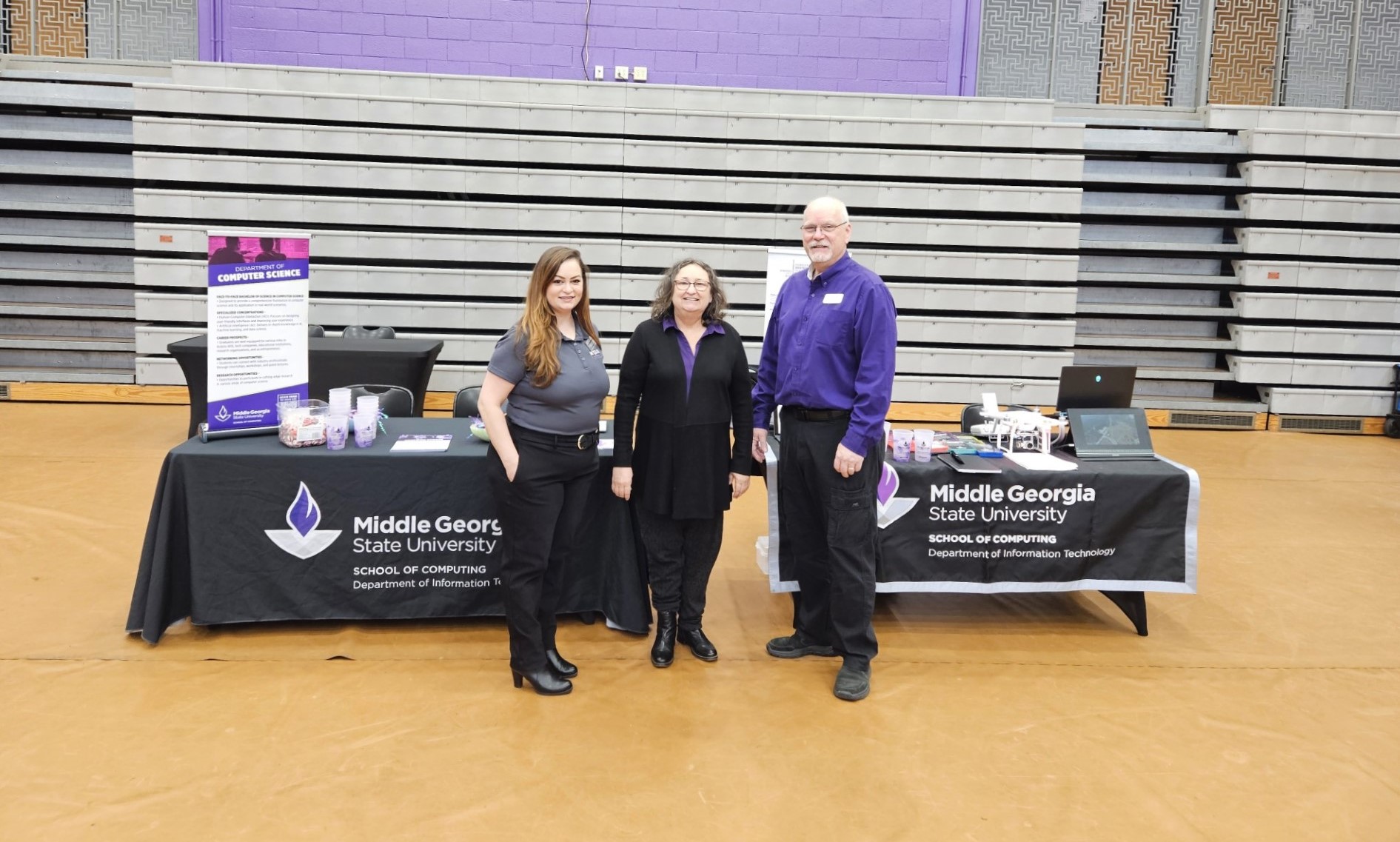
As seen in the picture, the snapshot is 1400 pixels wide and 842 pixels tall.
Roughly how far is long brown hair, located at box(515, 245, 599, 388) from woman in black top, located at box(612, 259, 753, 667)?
315 millimetres

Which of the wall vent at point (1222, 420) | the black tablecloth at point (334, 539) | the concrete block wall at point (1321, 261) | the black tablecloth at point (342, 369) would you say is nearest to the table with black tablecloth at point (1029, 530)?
the black tablecloth at point (334, 539)

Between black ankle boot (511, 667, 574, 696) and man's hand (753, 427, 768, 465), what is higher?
man's hand (753, 427, 768, 465)

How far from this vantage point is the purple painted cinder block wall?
9609 millimetres

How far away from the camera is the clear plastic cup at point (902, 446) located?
4.05 metres

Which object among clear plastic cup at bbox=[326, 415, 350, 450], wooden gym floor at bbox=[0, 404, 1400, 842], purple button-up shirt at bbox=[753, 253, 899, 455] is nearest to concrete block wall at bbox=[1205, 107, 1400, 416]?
wooden gym floor at bbox=[0, 404, 1400, 842]

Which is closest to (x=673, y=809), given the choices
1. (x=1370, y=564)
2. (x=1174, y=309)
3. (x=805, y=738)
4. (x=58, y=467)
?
(x=805, y=738)

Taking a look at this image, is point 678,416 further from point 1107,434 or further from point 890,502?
point 1107,434

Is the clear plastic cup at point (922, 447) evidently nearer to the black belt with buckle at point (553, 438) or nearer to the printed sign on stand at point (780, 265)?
the black belt with buckle at point (553, 438)

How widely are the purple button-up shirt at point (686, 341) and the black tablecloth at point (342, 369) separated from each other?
409 centimetres

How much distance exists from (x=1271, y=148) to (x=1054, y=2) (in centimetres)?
271

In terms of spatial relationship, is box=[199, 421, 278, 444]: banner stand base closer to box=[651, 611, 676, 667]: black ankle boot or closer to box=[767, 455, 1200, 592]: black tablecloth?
box=[651, 611, 676, 667]: black ankle boot

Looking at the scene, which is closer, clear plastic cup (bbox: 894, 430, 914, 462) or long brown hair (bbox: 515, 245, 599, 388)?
long brown hair (bbox: 515, 245, 599, 388)

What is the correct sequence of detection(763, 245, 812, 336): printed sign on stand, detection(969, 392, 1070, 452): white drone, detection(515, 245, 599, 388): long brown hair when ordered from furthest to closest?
1. detection(763, 245, 812, 336): printed sign on stand
2. detection(969, 392, 1070, 452): white drone
3. detection(515, 245, 599, 388): long brown hair

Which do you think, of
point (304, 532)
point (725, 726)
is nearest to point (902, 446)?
point (725, 726)
